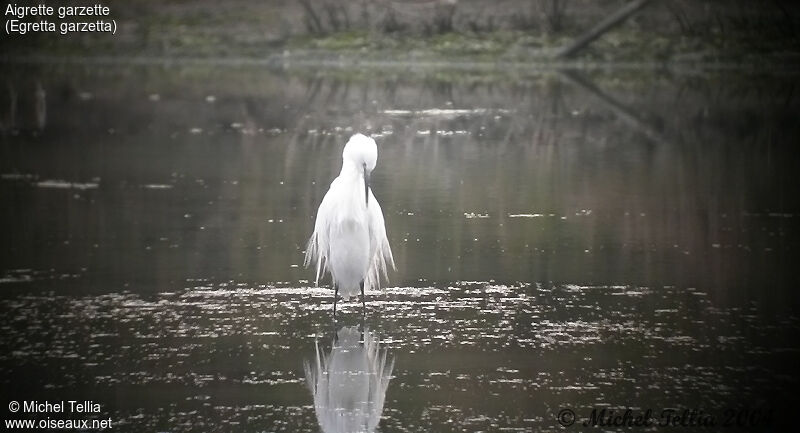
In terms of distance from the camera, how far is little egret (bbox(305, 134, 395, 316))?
8.05 meters

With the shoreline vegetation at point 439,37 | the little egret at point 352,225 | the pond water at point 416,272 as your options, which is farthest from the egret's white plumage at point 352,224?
the shoreline vegetation at point 439,37

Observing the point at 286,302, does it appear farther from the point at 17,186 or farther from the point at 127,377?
the point at 17,186

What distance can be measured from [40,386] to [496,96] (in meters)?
16.8

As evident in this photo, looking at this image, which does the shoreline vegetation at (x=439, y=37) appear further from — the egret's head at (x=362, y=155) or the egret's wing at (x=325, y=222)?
the egret's head at (x=362, y=155)

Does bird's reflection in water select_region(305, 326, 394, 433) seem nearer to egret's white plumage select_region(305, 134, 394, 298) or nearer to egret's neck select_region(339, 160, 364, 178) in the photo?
egret's white plumage select_region(305, 134, 394, 298)

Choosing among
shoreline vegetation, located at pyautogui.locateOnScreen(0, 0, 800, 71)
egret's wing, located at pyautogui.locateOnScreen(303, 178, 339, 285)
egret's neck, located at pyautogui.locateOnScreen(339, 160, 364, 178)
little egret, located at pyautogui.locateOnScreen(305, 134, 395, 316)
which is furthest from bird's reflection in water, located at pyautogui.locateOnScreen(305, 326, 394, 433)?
shoreline vegetation, located at pyautogui.locateOnScreen(0, 0, 800, 71)

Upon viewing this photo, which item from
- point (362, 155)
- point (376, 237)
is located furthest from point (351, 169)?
point (376, 237)

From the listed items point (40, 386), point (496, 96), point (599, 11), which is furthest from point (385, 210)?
→ point (599, 11)

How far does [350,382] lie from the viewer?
703 centimetres

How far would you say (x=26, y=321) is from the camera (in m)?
8.20

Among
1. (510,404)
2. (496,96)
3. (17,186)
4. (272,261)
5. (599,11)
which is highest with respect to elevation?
(599,11)

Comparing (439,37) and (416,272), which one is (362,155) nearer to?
(416,272)

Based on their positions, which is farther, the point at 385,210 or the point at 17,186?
the point at 17,186

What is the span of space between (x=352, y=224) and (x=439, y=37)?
22.5 m
